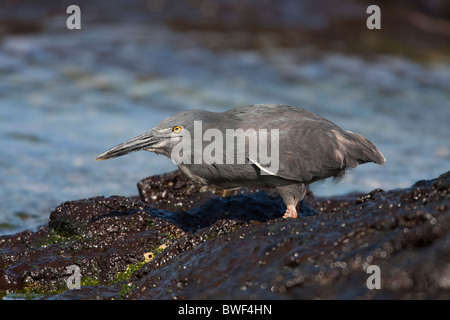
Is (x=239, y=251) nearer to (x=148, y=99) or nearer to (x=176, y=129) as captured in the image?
(x=176, y=129)

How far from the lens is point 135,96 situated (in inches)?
452

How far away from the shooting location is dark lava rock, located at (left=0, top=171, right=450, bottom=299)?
10.3 feet

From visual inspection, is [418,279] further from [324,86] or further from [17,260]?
[324,86]

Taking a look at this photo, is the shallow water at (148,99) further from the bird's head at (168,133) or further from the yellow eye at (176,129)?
the yellow eye at (176,129)

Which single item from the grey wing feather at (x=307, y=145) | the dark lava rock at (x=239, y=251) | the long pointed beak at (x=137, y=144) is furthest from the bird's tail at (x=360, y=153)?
the long pointed beak at (x=137, y=144)

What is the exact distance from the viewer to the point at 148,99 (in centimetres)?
1140

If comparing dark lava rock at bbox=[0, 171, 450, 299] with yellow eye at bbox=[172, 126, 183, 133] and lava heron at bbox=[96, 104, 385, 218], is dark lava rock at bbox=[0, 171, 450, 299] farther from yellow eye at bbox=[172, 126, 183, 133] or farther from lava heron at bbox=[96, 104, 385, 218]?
yellow eye at bbox=[172, 126, 183, 133]

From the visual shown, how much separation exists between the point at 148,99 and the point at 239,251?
810 cm

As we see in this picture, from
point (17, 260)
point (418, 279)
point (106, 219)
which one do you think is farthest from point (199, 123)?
point (418, 279)

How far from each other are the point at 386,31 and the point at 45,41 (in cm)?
830

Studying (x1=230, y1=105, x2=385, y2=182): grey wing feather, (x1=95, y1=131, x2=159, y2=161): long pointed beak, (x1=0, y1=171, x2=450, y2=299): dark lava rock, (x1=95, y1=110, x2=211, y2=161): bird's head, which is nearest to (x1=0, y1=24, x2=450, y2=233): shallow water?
(x1=0, y1=171, x2=450, y2=299): dark lava rock

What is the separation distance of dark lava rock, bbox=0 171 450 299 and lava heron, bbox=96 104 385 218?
53 cm
